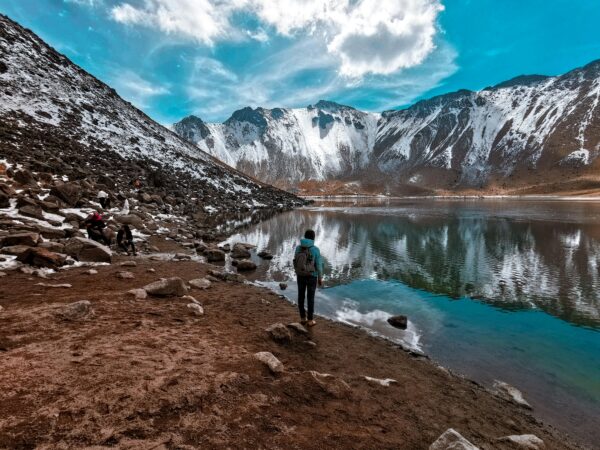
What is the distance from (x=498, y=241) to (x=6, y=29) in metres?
107

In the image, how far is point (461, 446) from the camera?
5.70 meters

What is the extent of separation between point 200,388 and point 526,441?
714 cm

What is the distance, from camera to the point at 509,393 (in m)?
10.6

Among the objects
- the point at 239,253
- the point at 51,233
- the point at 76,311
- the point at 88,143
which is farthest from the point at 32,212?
the point at 88,143

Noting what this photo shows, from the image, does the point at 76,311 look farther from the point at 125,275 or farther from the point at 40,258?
the point at 40,258

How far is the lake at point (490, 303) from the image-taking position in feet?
39.4

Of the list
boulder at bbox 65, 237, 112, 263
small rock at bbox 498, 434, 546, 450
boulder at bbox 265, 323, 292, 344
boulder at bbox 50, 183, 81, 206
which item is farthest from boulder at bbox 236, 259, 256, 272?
small rock at bbox 498, 434, 546, 450

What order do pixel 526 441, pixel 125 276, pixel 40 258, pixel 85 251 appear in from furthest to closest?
pixel 85 251
pixel 125 276
pixel 40 258
pixel 526 441

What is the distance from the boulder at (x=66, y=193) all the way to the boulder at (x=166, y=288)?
17464 mm

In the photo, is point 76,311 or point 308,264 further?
point 308,264

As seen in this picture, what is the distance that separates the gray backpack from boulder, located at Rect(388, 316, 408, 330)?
20.2ft

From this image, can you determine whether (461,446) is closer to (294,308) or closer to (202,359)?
(202,359)

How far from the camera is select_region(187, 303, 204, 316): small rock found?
1254cm

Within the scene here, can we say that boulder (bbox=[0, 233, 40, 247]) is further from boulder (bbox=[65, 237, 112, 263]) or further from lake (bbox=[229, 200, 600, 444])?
lake (bbox=[229, 200, 600, 444])
